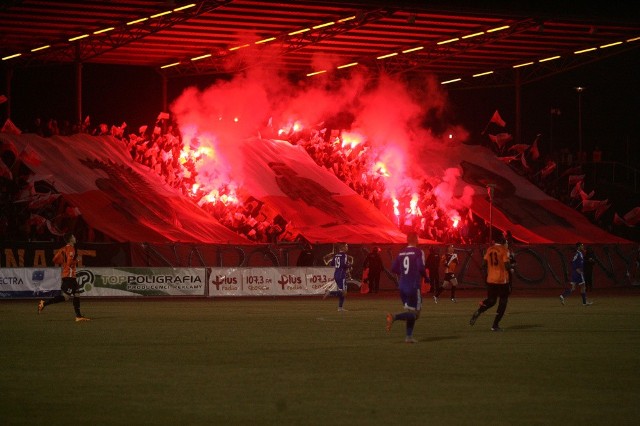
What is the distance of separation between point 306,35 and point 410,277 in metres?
34.4

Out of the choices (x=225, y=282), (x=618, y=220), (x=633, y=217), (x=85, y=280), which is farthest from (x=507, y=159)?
(x=85, y=280)

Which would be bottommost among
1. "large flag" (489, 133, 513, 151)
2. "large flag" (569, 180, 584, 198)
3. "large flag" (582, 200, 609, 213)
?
"large flag" (582, 200, 609, 213)

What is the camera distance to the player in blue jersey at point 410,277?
19.5m

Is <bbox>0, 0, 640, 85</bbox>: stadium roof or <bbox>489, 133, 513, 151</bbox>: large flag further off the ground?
<bbox>0, 0, 640, 85</bbox>: stadium roof

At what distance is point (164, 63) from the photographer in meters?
57.9

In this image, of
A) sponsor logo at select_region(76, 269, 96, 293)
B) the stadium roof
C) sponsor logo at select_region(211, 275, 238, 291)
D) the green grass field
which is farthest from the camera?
the stadium roof

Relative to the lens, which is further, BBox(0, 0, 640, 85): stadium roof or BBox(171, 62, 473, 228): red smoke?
BBox(171, 62, 473, 228): red smoke

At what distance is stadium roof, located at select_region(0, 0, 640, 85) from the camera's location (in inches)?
1865

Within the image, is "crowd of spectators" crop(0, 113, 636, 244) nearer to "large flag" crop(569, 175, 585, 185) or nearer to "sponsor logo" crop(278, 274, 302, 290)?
"large flag" crop(569, 175, 585, 185)

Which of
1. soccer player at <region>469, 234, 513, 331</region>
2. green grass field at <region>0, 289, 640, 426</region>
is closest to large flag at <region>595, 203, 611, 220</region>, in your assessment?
green grass field at <region>0, 289, 640, 426</region>

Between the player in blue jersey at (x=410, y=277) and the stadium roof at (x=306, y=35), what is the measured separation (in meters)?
27.5

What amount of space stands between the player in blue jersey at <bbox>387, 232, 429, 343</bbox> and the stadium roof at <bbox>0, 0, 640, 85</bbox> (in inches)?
1084

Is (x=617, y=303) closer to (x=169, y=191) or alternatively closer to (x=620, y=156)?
(x=169, y=191)

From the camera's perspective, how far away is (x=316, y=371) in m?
15.3
